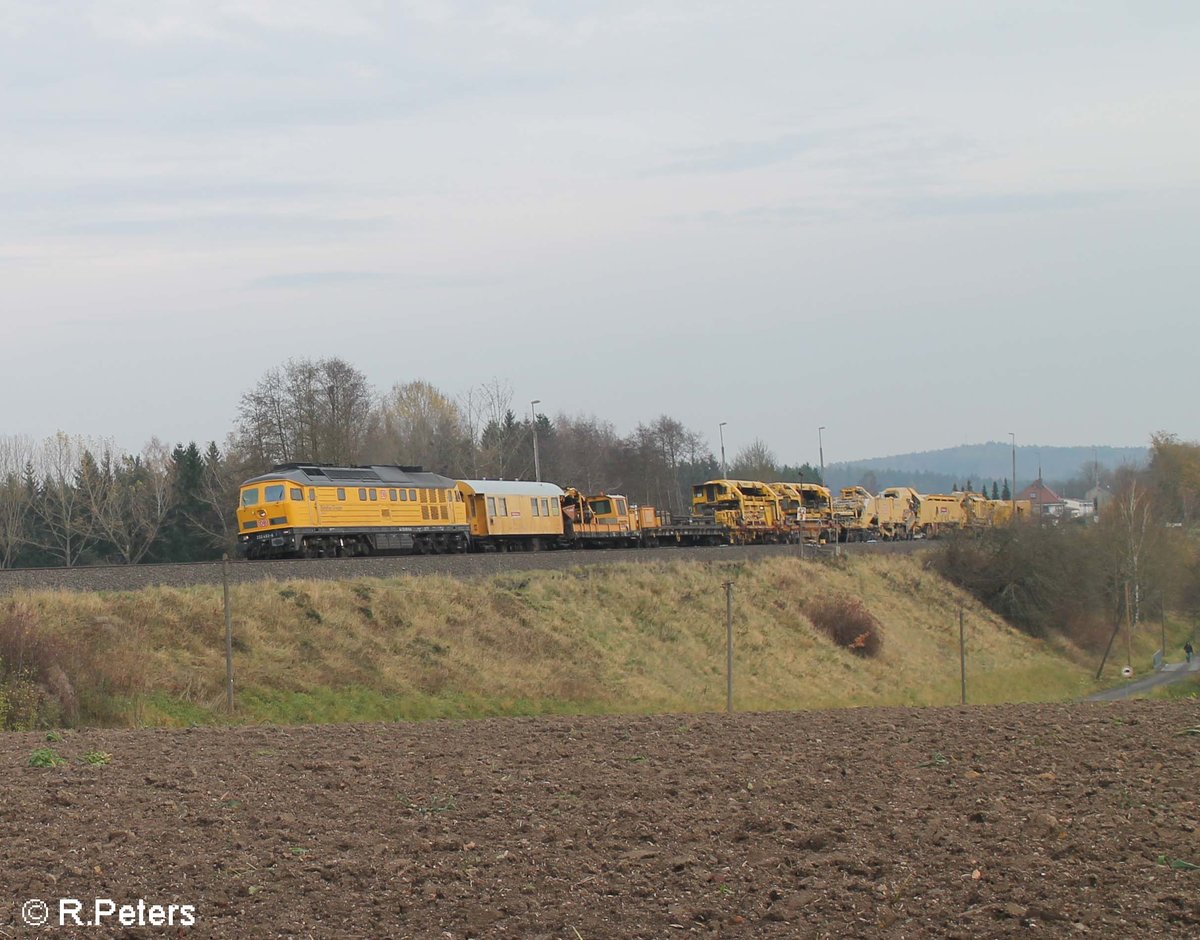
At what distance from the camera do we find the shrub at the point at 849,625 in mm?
43156

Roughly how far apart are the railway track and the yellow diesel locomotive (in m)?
2.95

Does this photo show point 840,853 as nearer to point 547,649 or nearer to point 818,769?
point 818,769

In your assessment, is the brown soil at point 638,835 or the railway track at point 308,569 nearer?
the brown soil at point 638,835

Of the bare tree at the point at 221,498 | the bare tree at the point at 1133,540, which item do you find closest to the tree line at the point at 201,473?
the bare tree at the point at 221,498

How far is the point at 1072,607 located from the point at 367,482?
37.5 metres

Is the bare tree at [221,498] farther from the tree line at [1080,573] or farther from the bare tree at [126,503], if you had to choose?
the tree line at [1080,573]

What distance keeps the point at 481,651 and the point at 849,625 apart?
18978mm

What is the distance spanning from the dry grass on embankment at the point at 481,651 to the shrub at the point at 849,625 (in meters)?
0.32

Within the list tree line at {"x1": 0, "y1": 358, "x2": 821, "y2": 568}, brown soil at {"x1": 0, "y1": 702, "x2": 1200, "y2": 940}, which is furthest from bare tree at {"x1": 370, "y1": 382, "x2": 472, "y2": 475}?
brown soil at {"x1": 0, "y1": 702, "x2": 1200, "y2": 940}

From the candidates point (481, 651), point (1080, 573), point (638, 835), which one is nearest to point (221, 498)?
point (481, 651)

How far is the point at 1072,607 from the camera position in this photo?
5928 centimetres

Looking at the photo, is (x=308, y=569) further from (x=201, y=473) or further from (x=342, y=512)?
(x=201, y=473)

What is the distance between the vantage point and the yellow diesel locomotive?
120ft

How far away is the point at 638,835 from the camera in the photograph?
27.3ft
